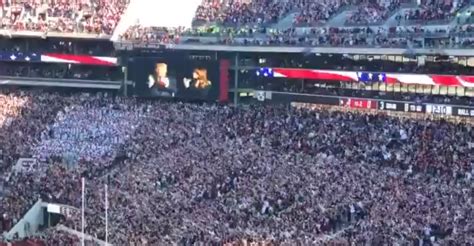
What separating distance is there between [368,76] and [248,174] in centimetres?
724

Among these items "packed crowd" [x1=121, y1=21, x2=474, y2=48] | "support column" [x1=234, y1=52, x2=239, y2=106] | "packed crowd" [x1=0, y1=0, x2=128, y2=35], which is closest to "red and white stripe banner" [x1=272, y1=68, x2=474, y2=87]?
"packed crowd" [x1=121, y1=21, x2=474, y2=48]

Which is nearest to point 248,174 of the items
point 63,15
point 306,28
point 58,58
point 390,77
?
point 390,77

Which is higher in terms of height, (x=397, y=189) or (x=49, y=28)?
(x=49, y=28)

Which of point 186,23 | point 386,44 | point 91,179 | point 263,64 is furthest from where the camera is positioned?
point 186,23

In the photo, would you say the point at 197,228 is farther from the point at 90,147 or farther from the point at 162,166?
the point at 90,147

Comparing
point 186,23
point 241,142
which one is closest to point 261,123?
point 241,142

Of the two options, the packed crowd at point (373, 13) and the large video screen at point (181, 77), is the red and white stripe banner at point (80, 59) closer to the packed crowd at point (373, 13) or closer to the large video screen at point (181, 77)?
the large video screen at point (181, 77)

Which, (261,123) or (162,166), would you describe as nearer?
(162,166)

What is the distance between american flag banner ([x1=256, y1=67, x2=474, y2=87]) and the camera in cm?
3259

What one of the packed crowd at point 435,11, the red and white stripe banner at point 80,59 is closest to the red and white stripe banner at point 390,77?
the packed crowd at point 435,11

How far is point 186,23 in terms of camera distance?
44.6 meters

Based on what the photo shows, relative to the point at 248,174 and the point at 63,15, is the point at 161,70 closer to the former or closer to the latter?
the point at 63,15

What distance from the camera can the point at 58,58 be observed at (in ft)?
145

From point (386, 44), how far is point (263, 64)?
6.14 meters
